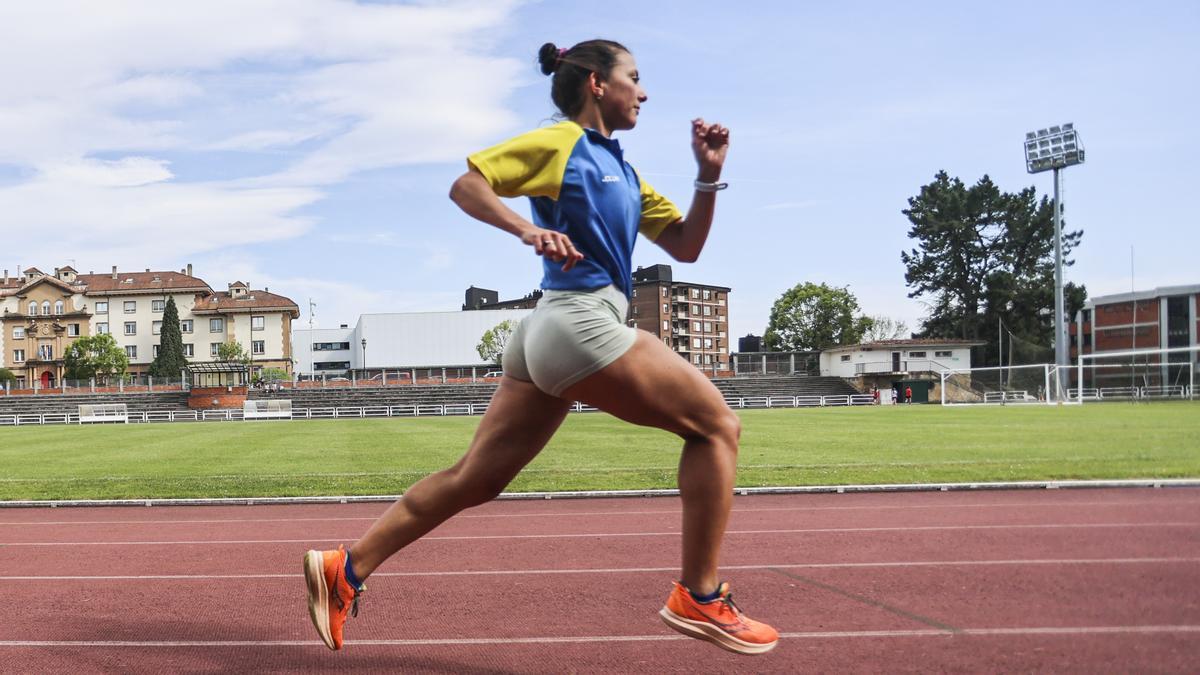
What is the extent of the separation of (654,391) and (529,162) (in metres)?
0.85

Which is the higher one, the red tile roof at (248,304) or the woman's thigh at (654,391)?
the red tile roof at (248,304)

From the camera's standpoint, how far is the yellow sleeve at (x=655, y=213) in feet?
12.3

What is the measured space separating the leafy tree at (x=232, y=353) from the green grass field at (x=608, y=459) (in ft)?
221

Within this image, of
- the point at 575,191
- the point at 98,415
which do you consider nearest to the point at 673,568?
the point at 575,191

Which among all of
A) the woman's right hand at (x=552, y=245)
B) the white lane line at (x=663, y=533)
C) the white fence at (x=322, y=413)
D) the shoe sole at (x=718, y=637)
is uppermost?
the woman's right hand at (x=552, y=245)

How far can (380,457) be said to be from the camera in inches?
711

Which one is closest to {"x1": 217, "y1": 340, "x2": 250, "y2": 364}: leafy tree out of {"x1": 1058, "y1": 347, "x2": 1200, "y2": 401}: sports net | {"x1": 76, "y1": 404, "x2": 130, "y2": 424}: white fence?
{"x1": 76, "y1": 404, "x2": 130, "y2": 424}: white fence

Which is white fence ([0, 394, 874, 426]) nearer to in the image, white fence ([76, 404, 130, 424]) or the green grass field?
white fence ([76, 404, 130, 424])

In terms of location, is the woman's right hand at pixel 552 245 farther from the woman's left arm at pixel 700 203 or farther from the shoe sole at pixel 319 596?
the shoe sole at pixel 319 596

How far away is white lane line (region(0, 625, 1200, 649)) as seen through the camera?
13.4 ft

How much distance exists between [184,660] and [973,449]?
1547 centimetres

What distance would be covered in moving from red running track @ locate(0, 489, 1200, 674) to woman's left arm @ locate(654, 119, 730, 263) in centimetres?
159

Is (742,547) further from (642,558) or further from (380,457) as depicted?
(380,457)

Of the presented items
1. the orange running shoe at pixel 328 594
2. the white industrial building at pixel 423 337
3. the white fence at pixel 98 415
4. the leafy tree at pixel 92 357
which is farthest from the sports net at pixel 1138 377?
the leafy tree at pixel 92 357
